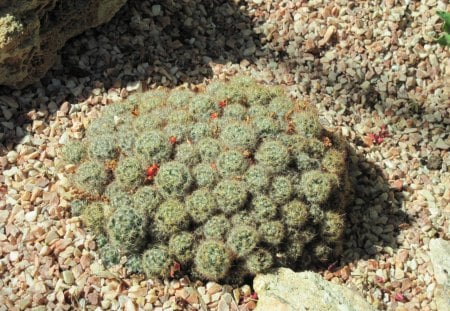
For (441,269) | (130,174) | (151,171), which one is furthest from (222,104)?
(441,269)

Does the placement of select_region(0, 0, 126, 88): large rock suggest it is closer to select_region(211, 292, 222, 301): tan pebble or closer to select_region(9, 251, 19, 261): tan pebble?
select_region(9, 251, 19, 261): tan pebble

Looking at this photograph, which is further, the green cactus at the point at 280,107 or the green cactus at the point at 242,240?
the green cactus at the point at 280,107

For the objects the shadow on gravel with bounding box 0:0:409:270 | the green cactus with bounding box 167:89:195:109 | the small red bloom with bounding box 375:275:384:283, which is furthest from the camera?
the shadow on gravel with bounding box 0:0:409:270

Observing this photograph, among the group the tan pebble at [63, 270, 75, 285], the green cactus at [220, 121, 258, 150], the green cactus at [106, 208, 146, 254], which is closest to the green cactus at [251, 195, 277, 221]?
the green cactus at [220, 121, 258, 150]

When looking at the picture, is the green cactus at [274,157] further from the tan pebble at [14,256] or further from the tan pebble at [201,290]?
the tan pebble at [14,256]

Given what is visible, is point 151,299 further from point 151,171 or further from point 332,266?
point 332,266

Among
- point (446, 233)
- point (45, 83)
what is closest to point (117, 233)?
point (45, 83)

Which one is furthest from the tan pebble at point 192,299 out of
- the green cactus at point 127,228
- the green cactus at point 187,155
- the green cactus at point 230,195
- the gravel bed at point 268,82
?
the green cactus at point 187,155
